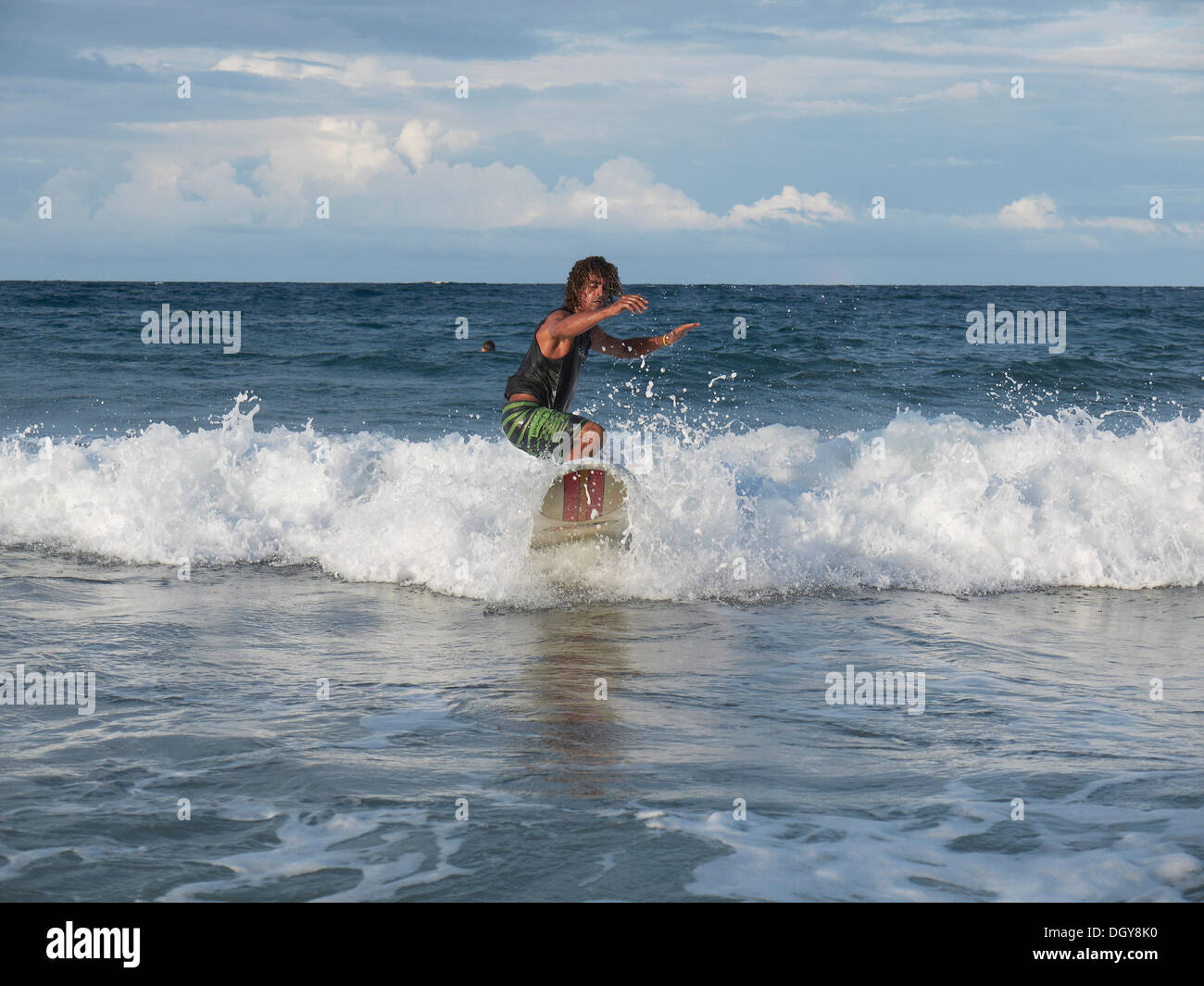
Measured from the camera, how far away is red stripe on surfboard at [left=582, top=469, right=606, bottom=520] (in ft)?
25.0

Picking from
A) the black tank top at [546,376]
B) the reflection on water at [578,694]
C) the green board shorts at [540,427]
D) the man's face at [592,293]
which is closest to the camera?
the reflection on water at [578,694]

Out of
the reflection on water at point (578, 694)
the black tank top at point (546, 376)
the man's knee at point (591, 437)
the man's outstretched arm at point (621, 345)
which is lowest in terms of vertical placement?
the reflection on water at point (578, 694)

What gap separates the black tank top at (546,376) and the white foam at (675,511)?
73 centimetres

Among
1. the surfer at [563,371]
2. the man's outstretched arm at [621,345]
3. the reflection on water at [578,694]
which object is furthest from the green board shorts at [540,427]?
the reflection on water at [578,694]

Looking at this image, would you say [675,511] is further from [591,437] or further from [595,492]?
[591,437]

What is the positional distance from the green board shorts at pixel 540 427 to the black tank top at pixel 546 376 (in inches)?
3.6

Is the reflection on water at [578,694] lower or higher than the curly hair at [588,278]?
lower

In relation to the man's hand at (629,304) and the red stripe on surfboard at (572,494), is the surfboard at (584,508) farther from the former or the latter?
the man's hand at (629,304)

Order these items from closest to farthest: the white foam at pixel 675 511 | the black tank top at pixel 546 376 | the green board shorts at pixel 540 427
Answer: the green board shorts at pixel 540 427 < the black tank top at pixel 546 376 < the white foam at pixel 675 511

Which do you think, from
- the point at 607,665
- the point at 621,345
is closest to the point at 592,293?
the point at 621,345

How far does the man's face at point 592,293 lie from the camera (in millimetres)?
6918

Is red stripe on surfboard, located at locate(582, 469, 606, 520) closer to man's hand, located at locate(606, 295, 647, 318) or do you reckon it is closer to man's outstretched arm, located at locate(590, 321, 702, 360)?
man's outstretched arm, located at locate(590, 321, 702, 360)

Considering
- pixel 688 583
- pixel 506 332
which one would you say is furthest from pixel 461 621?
pixel 506 332

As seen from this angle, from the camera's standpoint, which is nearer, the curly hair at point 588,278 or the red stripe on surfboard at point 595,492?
the curly hair at point 588,278
